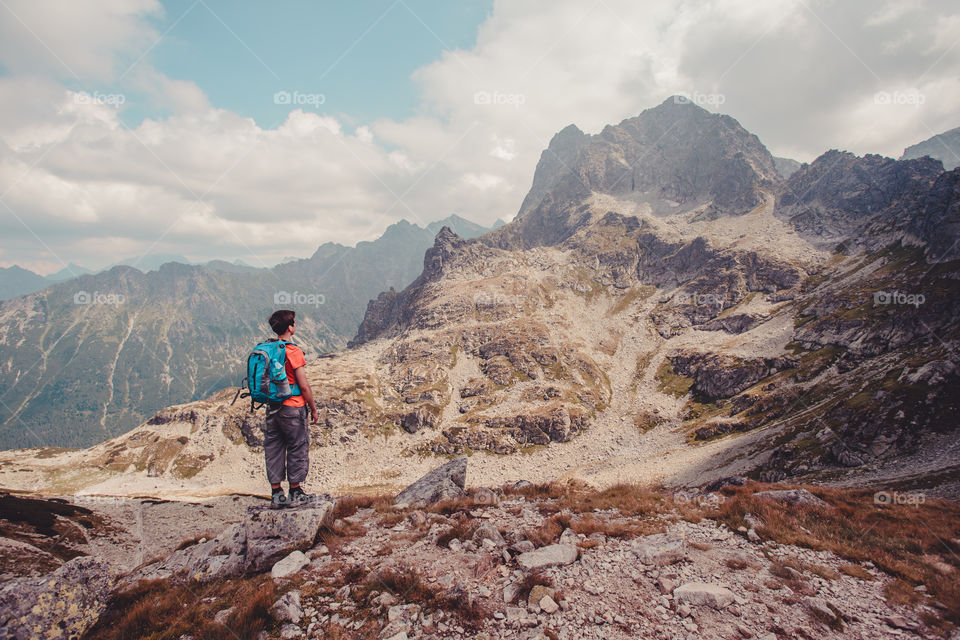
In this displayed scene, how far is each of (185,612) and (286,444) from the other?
14.9 ft

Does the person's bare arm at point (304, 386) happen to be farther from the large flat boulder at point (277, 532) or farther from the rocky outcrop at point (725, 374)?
the rocky outcrop at point (725, 374)

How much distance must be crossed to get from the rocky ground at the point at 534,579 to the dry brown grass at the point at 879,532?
57 mm

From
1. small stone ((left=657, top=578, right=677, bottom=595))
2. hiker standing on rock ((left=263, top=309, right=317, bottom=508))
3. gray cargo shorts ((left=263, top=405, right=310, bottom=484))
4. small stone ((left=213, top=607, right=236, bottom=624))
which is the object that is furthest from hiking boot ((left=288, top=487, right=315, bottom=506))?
small stone ((left=657, top=578, right=677, bottom=595))

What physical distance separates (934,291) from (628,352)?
3736 inches

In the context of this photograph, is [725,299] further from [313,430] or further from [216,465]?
[216,465]

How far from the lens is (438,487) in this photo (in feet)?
71.4

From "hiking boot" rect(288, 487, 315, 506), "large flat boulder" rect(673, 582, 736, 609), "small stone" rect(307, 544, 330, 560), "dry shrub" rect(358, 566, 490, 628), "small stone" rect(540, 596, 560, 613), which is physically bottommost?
"large flat boulder" rect(673, 582, 736, 609)

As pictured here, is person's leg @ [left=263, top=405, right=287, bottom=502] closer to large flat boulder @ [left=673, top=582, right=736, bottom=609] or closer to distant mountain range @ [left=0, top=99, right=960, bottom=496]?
large flat boulder @ [left=673, top=582, right=736, bottom=609]

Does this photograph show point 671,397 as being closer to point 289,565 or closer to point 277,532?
point 277,532

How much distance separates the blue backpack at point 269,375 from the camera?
11023 millimetres

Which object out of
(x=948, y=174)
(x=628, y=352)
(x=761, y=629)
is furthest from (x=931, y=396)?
(x=948, y=174)

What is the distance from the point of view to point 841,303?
419ft
